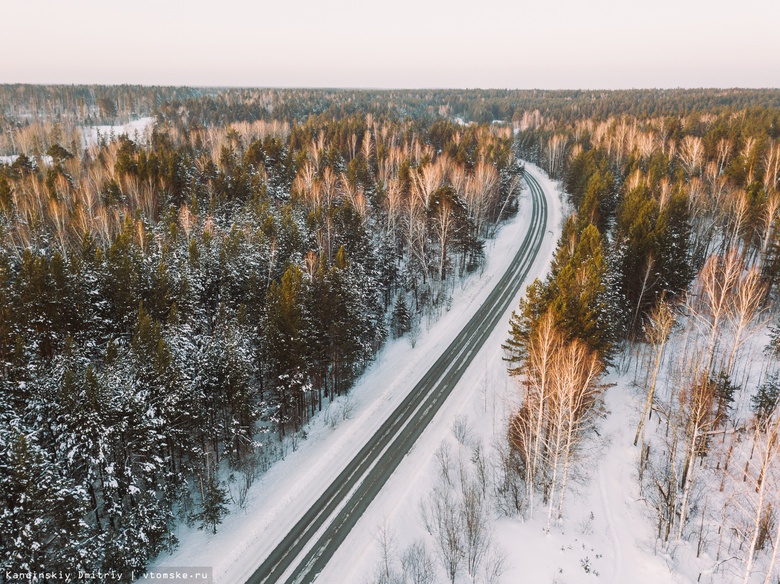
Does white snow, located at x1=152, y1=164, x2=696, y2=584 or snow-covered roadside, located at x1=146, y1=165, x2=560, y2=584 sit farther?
snow-covered roadside, located at x1=146, y1=165, x2=560, y2=584

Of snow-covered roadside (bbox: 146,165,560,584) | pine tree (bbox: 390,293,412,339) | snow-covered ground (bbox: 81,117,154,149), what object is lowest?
snow-covered roadside (bbox: 146,165,560,584)

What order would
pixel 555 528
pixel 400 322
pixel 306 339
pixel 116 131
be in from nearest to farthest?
pixel 555 528 < pixel 306 339 < pixel 400 322 < pixel 116 131

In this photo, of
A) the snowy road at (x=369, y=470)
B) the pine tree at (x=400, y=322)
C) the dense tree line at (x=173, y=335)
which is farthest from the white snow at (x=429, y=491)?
the pine tree at (x=400, y=322)

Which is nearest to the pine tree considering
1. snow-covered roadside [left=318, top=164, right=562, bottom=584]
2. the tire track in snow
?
snow-covered roadside [left=318, top=164, right=562, bottom=584]

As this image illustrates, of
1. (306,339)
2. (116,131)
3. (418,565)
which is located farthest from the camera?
(116,131)

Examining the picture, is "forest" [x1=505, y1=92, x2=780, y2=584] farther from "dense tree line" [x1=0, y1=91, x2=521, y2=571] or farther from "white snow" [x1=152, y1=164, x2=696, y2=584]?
"dense tree line" [x1=0, y1=91, x2=521, y2=571]

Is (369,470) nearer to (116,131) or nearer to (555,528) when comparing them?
(555,528)

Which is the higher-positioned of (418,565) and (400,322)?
(400,322)

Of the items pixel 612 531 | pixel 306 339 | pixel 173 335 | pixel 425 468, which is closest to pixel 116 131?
pixel 173 335
